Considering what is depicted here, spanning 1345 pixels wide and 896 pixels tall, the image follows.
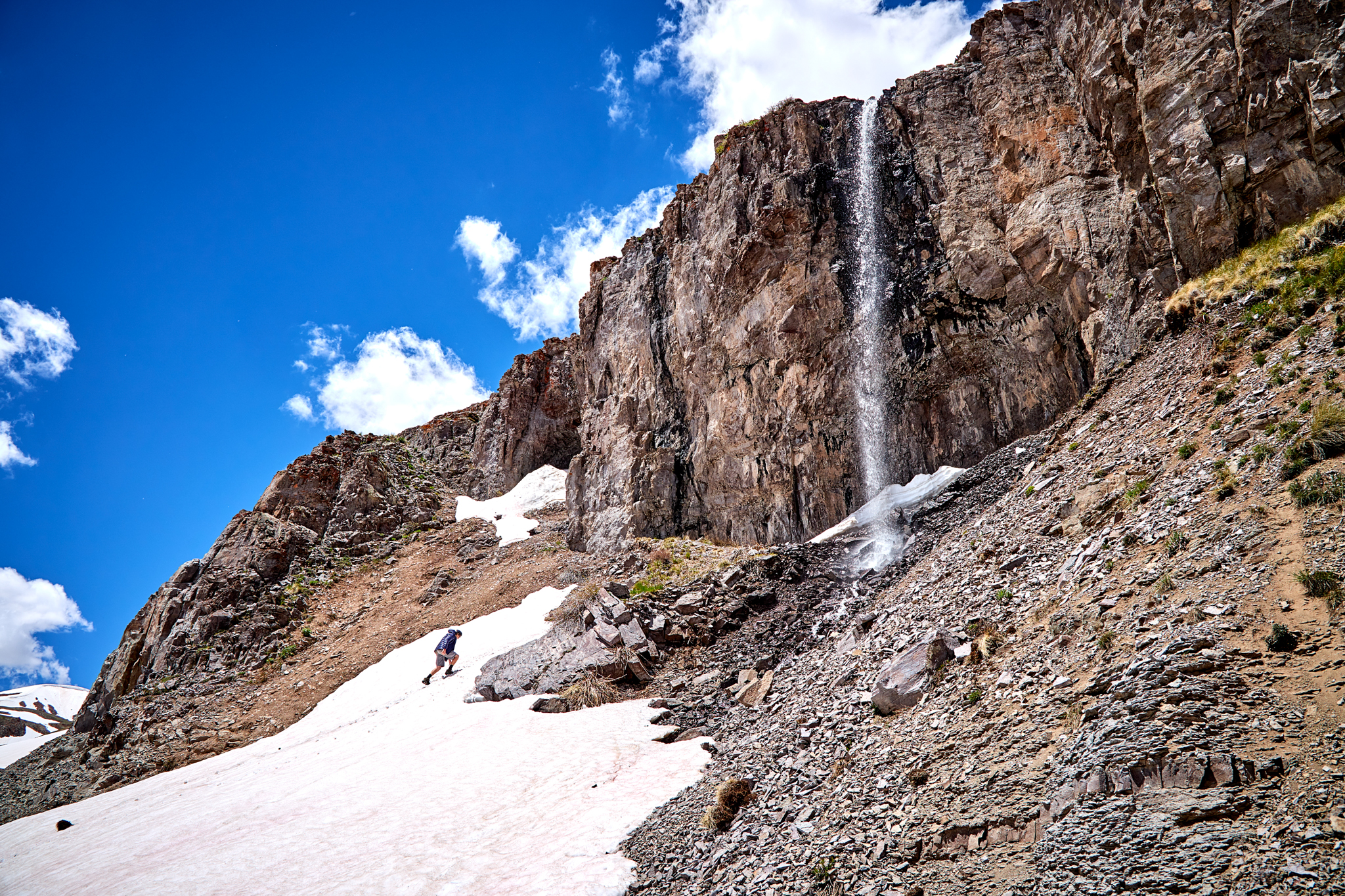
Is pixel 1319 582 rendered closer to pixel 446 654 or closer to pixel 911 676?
pixel 911 676

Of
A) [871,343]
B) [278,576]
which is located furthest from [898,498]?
[278,576]

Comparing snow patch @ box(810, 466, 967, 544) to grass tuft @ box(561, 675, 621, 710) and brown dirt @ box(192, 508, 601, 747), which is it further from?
brown dirt @ box(192, 508, 601, 747)

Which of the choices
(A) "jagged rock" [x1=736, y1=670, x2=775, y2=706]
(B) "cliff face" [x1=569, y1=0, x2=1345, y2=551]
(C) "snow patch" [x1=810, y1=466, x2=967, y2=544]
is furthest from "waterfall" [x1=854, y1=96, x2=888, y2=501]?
(A) "jagged rock" [x1=736, y1=670, x2=775, y2=706]

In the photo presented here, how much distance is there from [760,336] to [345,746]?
76.7 feet

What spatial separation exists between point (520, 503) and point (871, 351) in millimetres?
29828

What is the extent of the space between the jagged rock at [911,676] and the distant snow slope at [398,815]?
386cm

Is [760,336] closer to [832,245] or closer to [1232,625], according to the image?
[832,245]

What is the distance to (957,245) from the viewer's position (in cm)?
2577

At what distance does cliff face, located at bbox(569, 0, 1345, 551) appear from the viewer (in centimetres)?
1664

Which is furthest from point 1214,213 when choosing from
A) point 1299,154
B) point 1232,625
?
point 1232,625

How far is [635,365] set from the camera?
3841cm

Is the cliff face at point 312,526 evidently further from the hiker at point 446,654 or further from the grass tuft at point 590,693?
the grass tuft at point 590,693

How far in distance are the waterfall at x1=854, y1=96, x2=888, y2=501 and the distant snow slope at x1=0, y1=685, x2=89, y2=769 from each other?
48.2 meters

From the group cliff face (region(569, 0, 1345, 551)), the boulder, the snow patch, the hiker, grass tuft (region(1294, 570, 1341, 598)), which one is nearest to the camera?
grass tuft (region(1294, 570, 1341, 598))
